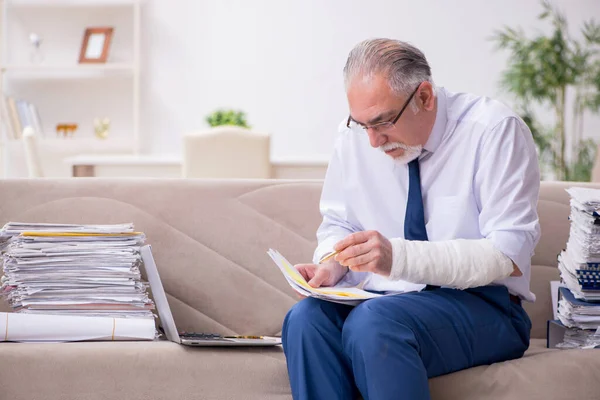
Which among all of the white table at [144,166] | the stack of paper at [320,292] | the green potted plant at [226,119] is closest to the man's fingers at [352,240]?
the stack of paper at [320,292]

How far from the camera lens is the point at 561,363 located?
1.62m

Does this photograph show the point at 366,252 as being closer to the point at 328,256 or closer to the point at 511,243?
the point at 328,256

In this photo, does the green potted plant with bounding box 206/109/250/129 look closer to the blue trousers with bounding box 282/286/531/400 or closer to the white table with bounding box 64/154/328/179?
the white table with bounding box 64/154/328/179

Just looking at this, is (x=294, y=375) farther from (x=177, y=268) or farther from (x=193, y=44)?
(x=193, y=44)

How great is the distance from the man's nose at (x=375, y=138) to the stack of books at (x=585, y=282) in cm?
49

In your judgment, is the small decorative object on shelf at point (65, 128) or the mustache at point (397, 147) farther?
the small decorative object on shelf at point (65, 128)

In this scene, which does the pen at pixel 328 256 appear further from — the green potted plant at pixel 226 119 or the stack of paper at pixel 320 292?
the green potted plant at pixel 226 119

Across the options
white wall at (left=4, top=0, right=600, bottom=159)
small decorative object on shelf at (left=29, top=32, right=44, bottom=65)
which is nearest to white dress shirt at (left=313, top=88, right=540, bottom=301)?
white wall at (left=4, top=0, right=600, bottom=159)

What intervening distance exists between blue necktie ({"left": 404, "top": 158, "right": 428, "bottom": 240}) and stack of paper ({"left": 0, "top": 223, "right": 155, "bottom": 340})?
633 mm

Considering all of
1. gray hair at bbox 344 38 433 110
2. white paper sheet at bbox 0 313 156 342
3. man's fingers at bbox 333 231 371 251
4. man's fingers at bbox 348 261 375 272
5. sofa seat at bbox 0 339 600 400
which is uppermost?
gray hair at bbox 344 38 433 110

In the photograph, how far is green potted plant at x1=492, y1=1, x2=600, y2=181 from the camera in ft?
17.8

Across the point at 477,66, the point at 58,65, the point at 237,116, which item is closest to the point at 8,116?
the point at 58,65

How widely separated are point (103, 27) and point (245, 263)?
14.9 feet

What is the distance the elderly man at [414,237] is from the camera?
1.53m
